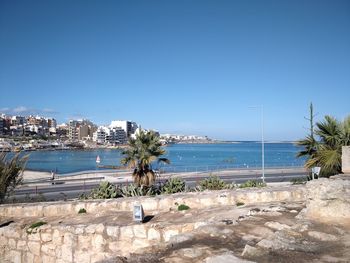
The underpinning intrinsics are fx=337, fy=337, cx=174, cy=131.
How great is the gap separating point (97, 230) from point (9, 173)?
295 inches

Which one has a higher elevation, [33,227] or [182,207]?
[182,207]

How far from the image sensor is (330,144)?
41.2ft

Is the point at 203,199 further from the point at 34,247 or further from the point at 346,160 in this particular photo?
the point at 34,247

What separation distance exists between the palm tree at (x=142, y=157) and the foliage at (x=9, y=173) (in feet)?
16.5

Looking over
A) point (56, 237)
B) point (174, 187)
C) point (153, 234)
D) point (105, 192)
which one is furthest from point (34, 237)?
point (174, 187)

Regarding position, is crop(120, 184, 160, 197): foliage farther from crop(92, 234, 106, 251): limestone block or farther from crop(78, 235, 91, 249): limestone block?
crop(92, 234, 106, 251): limestone block

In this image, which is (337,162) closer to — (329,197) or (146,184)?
(329,197)

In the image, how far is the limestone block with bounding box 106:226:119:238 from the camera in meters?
9.60

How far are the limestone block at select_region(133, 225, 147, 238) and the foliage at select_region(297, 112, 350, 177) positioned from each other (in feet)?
21.6

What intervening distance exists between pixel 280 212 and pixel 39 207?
367 inches

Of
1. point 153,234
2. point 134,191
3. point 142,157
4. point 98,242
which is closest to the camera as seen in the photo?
point 153,234

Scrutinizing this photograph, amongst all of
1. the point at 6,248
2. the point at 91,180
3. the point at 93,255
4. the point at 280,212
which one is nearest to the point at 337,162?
the point at 280,212

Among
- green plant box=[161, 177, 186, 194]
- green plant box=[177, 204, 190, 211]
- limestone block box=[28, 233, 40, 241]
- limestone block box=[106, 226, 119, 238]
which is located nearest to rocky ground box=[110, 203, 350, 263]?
limestone block box=[106, 226, 119, 238]

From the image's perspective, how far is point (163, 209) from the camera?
1160 cm
